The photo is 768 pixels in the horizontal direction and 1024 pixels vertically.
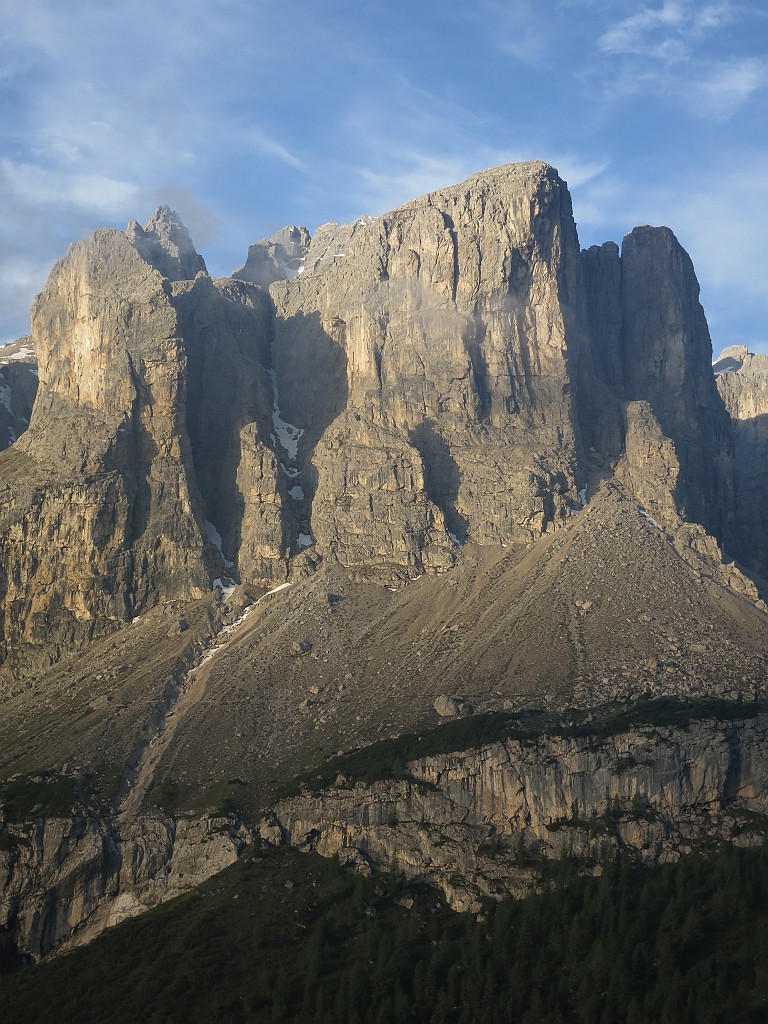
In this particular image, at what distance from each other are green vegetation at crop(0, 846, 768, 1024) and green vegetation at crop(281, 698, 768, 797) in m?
14.3

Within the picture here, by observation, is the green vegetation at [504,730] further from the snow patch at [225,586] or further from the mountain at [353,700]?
the snow patch at [225,586]

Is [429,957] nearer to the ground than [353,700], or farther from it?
nearer to the ground

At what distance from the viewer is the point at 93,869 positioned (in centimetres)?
14312

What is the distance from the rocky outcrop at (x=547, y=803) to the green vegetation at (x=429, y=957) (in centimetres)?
519

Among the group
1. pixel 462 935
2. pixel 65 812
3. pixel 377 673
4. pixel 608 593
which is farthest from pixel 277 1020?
pixel 608 593

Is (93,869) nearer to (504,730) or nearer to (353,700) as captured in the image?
(353,700)

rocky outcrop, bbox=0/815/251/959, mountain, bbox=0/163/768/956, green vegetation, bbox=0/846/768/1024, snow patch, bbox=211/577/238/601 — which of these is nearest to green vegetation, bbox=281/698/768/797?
mountain, bbox=0/163/768/956

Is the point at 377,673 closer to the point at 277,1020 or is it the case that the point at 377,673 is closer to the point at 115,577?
the point at 115,577

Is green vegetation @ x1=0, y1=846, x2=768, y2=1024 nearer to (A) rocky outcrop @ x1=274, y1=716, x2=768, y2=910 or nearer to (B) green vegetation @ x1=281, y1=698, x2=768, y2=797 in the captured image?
(A) rocky outcrop @ x1=274, y1=716, x2=768, y2=910

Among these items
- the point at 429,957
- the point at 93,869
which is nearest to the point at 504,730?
the point at 429,957

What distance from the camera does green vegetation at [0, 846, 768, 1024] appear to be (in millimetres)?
108750

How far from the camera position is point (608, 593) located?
585ft

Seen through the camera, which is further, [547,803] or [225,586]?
[225,586]

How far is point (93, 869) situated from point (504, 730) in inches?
1871
